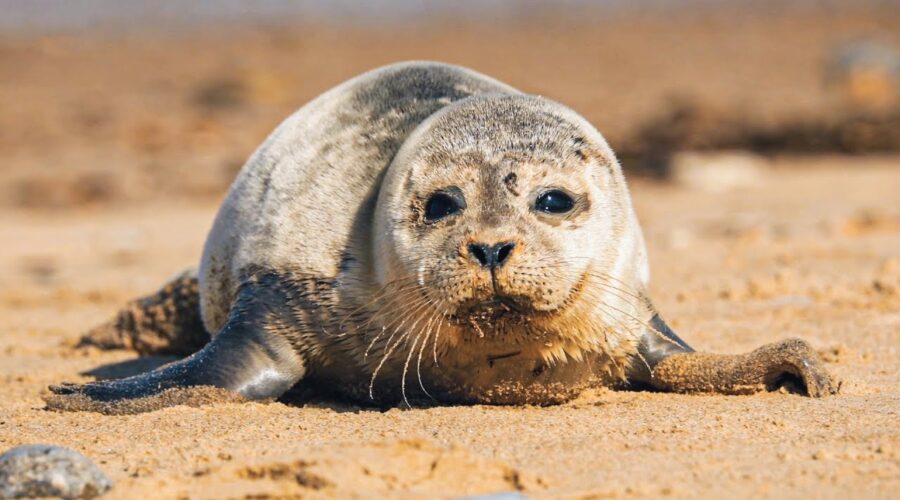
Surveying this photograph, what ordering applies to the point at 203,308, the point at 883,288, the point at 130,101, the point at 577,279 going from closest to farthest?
the point at 577,279 < the point at 203,308 < the point at 883,288 < the point at 130,101

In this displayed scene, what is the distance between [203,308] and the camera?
6125 mm

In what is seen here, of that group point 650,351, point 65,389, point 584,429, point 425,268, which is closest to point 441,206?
point 425,268

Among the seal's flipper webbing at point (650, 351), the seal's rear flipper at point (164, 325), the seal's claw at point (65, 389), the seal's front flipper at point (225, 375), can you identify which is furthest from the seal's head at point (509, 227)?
the seal's rear flipper at point (164, 325)

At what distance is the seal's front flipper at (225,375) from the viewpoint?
5027mm

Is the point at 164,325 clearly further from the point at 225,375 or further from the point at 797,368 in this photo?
the point at 797,368

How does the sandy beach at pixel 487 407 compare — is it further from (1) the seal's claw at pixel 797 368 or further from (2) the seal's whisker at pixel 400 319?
(2) the seal's whisker at pixel 400 319

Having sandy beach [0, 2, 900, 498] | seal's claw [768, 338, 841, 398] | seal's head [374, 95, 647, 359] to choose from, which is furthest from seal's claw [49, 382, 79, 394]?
seal's claw [768, 338, 841, 398]

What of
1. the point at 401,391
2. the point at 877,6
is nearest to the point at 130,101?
the point at 401,391

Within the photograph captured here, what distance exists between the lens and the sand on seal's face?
3.85 meters

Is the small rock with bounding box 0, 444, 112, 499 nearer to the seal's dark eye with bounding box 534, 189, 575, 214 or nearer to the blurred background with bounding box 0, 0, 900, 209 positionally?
the seal's dark eye with bounding box 534, 189, 575, 214

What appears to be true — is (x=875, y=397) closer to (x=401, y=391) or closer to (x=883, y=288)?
(x=401, y=391)

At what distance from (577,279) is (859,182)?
29.3 ft

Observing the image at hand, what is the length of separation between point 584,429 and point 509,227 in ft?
2.26

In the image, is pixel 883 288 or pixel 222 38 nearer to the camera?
pixel 883 288
